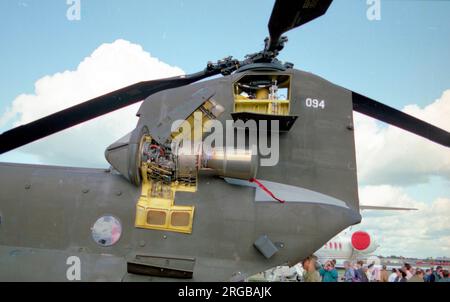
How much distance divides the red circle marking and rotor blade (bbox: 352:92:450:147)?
75.0ft

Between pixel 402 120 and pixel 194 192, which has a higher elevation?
pixel 402 120

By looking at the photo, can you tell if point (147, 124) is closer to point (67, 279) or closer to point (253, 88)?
point (253, 88)

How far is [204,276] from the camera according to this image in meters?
5.14

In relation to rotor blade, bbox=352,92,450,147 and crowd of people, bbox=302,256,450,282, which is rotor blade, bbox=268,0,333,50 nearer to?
rotor blade, bbox=352,92,450,147

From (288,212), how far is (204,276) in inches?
56.5

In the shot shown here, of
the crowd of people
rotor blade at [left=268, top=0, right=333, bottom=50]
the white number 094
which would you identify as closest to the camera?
rotor blade at [left=268, top=0, right=333, bottom=50]

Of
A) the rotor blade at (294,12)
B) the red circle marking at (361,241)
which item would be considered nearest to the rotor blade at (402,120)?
the rotor blade at (294,12)

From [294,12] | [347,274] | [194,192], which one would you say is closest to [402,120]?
[294,12]

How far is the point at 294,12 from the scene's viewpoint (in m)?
4.09

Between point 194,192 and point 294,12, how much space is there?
2.74 metres

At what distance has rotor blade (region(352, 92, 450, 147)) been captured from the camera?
623 cm

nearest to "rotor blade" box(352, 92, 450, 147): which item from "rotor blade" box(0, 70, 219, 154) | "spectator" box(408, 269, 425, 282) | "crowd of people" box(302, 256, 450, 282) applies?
"crowd of people" box(302, 256, 450, 282)

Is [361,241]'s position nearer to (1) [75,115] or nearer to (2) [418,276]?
(2) [418,276]
